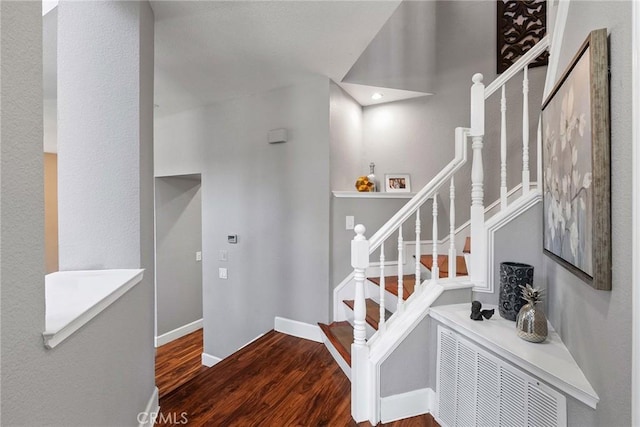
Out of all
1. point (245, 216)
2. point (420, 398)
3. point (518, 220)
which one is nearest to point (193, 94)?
point (245, 216)

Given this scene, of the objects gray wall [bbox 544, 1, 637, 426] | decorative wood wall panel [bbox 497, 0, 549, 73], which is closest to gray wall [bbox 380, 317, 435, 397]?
gray wall [bbox 544, 1, 637, 426]

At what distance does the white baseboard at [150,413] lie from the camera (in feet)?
5.06

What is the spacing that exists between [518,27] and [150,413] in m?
4.22

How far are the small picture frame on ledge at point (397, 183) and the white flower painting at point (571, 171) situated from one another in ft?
5.28

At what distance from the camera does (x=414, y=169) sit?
120 inches

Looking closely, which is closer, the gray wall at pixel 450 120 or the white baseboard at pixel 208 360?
the gray wall at pixel 450 120

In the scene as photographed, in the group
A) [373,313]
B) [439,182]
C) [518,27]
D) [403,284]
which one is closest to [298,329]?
[373,313]

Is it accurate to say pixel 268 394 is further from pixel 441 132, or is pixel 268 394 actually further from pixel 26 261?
pixel 441 132

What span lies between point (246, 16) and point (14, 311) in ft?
6.12

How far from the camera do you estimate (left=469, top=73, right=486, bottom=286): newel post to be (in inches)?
69.3

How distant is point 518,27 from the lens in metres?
2.79

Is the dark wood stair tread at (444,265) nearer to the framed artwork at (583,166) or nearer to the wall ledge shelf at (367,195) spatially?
the wall ledge shelf at (367,195)

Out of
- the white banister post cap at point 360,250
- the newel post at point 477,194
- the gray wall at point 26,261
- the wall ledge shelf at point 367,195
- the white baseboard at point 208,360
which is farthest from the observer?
the white baseboard at point 208,360

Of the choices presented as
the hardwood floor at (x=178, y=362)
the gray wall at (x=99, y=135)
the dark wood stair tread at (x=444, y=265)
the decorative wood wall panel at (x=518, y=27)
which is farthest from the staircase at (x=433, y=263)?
the hardwood floor at (x=178, y=362)
